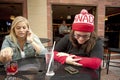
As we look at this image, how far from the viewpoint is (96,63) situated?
1.49 m

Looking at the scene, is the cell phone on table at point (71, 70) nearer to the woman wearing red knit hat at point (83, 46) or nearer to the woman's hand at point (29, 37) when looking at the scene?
the woman wearing red knit hat at point (83, 46)

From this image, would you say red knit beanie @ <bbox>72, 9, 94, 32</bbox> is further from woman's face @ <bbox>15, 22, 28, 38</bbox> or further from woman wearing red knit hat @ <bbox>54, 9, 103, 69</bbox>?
woman's face @ <bbox>15, 22, 28, 38</bbox>

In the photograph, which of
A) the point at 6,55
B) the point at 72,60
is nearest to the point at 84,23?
the point at 72,60

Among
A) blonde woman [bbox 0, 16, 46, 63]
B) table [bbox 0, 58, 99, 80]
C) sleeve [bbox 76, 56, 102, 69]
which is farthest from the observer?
blonde woman [bbox 0, 16, 46, 63]

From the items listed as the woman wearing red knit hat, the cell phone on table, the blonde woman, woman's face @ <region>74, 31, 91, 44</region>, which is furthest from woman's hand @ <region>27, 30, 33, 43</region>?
the cell phone on table

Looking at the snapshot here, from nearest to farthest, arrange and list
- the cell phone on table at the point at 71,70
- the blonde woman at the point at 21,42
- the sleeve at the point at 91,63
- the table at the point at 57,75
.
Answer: the table at the point at 57,75
the cell phone on table at the point at 71,70
the sleeve at the point at 91,63
the blonde woman at the point at 21,42

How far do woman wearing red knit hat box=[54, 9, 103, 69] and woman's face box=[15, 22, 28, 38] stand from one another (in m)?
0.48

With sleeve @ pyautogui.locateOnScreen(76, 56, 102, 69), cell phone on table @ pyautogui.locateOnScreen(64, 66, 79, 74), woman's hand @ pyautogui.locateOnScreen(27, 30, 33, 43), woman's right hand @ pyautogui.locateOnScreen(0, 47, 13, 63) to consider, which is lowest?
cell phone on table @ pyautogui.locateOnScreen(64, 66, 79, 74)

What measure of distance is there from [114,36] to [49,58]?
8.75 meters

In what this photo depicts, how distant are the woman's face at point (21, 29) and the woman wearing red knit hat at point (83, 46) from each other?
482 mm

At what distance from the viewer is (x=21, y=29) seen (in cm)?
200

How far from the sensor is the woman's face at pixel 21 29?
78.7 inches

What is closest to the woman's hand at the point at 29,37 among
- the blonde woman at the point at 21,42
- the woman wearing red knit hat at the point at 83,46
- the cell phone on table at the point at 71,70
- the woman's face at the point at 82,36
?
the blonde woman at the point at 21,42

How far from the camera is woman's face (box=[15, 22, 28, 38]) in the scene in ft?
6.56
